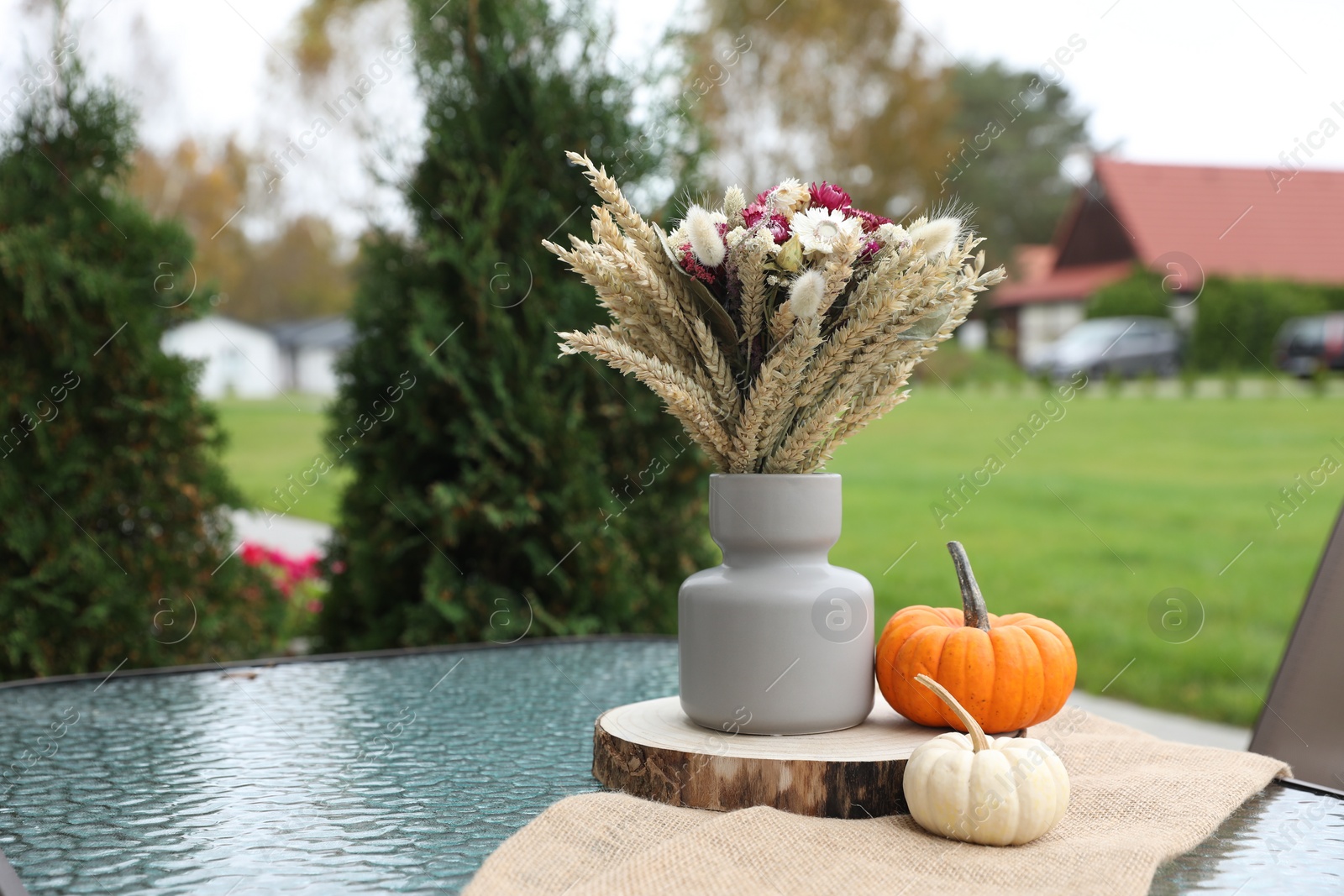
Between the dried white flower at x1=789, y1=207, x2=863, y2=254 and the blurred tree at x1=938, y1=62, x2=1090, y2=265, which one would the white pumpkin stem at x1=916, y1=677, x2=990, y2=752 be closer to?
the dried white flower at x1=789, y1=207, x2=863, y2=254

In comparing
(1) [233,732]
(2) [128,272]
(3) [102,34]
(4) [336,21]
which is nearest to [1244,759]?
(1) [233,732]

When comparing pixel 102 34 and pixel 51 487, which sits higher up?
pixel 102 34

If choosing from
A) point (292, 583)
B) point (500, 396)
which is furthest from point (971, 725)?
Answer: point (292, 583)

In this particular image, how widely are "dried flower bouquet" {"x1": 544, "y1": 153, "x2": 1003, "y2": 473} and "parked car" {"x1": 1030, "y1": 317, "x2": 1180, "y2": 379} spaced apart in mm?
13432

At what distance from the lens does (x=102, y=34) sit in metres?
A: 9.84

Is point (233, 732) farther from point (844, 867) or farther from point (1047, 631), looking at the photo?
point (1047, 631)

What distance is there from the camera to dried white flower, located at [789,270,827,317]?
1305 millimetres

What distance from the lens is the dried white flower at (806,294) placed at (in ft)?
4.28

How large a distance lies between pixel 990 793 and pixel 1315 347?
12942 millimetres

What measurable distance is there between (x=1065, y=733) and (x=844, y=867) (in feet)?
2.48

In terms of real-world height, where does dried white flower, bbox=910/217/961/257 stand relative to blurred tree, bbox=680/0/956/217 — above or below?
below

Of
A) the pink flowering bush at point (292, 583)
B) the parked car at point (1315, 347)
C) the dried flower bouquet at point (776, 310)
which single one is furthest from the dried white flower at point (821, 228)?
the parked car at point (1315, 347)

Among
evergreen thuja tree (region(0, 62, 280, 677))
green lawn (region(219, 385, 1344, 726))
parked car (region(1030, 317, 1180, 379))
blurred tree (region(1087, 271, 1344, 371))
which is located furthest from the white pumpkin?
parked car (region(1030, 317, 1180, 379))

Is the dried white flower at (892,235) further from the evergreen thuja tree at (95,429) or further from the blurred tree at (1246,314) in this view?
the blurred tree at (1246,314)
